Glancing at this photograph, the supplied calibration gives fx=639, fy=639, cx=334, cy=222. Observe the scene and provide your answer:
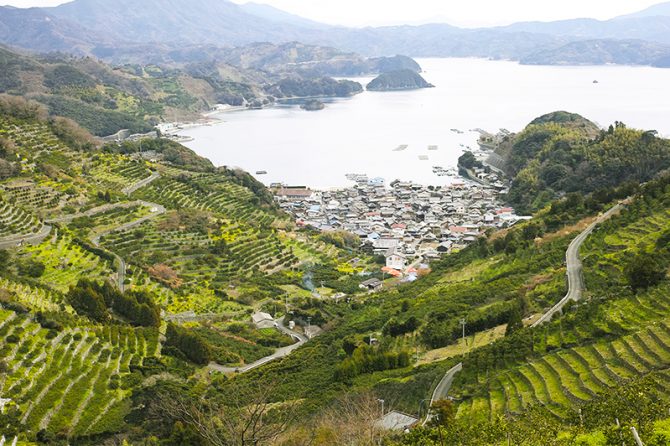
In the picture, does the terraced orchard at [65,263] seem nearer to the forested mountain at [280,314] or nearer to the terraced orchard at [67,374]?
the forested mountain at [280,314]

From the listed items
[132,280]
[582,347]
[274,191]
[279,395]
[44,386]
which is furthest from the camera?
[274,191]

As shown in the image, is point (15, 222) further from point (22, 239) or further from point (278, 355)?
point (278, 355)

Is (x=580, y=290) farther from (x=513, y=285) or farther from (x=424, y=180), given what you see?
(x=424, y=180)

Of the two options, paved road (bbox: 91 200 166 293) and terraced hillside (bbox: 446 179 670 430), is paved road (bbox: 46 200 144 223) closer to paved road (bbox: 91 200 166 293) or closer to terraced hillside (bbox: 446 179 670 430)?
paved road (bbox: 91 200 166 293)

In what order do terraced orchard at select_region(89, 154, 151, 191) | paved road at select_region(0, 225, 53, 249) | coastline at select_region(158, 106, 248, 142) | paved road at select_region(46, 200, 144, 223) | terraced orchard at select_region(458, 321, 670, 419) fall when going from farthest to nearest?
coastline at select_region(158, 106, 248, 142) → terraced orchard at select_region(89, 154, 151, 191) → paved road at select_region(46, 200, 144, 223) → paved road at select_region(0, 225, 53, 249) → terraced orchard at select_region(458, 321, 670, 419)

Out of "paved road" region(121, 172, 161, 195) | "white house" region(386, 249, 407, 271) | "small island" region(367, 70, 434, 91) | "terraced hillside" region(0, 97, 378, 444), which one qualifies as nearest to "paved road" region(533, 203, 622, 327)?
"terraced hillside" region(0, 97, 378, 444)

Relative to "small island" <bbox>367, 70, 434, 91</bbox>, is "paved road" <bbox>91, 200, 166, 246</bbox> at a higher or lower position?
lower

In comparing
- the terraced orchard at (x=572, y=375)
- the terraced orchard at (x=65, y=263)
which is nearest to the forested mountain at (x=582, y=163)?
the terraced orchard at (x=65, y=263)

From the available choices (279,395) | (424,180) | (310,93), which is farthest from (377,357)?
(310,93)
